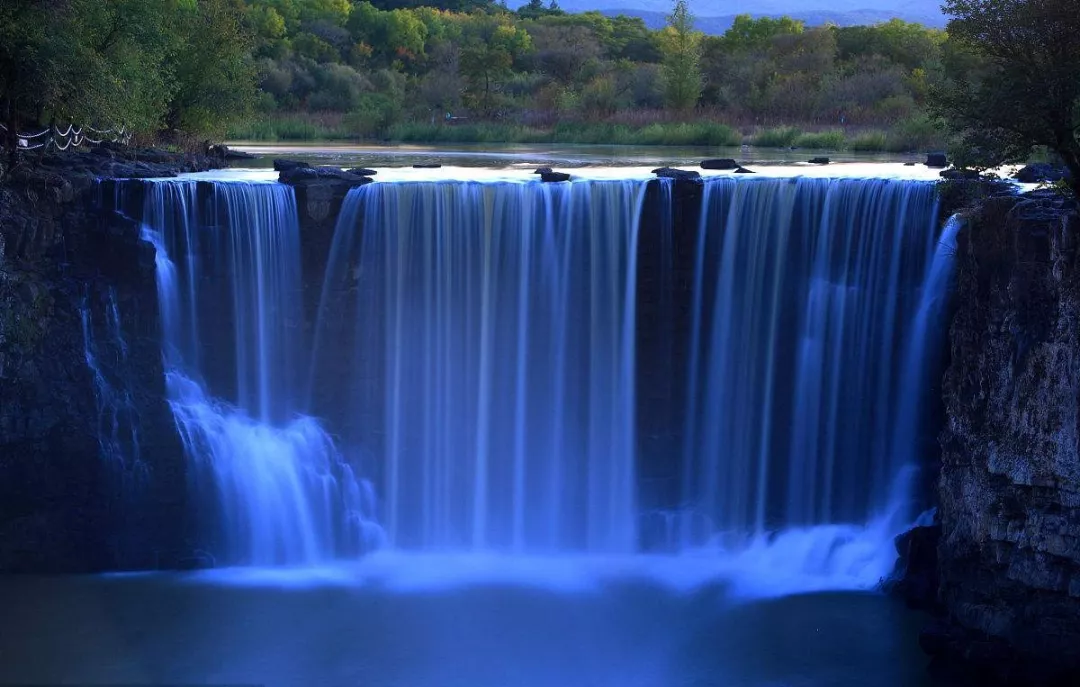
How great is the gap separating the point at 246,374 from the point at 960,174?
482 inches

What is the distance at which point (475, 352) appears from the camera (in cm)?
1866

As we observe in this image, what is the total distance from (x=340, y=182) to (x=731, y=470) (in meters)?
7.60

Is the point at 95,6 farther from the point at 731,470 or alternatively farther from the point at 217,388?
the point at 731,470

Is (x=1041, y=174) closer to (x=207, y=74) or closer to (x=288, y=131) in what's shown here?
(x=207, y=74)

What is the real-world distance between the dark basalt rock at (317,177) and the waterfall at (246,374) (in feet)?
1.19

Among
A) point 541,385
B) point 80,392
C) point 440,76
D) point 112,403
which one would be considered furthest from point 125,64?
point 440,76

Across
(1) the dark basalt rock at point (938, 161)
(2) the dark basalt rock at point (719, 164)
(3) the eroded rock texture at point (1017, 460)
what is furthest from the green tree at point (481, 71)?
(3) the eroded rock texture at point (1017, 460)

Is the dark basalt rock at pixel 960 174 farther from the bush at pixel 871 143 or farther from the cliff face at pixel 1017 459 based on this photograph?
the bush at pixel 871 143

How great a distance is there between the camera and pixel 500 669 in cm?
1468

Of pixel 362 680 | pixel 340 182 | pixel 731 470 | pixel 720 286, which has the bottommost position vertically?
pixel 362 680

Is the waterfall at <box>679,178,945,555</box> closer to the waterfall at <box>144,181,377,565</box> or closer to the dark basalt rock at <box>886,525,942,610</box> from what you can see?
the dark basalt rock at <box>886,525,942,610</box>

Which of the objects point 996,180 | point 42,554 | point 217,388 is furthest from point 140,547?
point 996,180

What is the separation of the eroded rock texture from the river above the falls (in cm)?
110

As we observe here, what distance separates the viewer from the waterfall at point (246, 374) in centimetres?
1809
